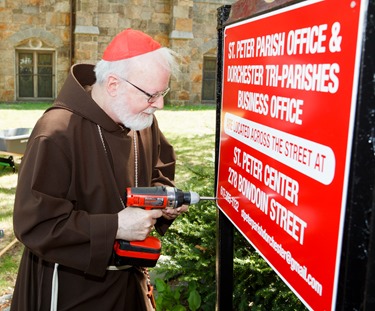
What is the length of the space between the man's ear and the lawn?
191 cm

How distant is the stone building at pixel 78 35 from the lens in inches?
605

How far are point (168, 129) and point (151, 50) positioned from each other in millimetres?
9992

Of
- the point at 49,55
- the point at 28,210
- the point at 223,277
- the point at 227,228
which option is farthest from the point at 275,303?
the point at 49,55

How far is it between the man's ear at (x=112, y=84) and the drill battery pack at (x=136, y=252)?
0.65m

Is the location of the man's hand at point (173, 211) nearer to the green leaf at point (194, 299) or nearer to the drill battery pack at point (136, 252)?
the drill battery pack at point (136, 252)

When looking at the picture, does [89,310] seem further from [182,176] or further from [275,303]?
[182,176]

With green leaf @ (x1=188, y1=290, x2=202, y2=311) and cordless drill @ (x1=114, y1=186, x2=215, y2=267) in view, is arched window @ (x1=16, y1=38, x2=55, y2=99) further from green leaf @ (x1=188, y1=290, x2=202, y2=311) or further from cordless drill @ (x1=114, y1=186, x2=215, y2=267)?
cordless drill @ (x1=114, y1=186, x2=215, y2=267)

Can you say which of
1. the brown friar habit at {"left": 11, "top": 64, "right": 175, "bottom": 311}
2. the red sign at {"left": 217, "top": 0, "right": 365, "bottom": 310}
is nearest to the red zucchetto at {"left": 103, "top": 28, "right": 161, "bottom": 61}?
the brown friar habit at {"left": 11, "top": 64, "right": 175, "bottom": 311}

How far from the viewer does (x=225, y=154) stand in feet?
7.28

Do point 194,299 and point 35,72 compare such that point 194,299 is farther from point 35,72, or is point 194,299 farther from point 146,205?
point 35,72

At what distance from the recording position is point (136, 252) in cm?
226

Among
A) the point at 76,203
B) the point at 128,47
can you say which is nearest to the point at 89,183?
the point at 76,203

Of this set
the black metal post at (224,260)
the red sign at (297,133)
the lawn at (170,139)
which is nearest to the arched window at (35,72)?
the lawn at (170,139)

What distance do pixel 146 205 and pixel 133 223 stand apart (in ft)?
0.30
